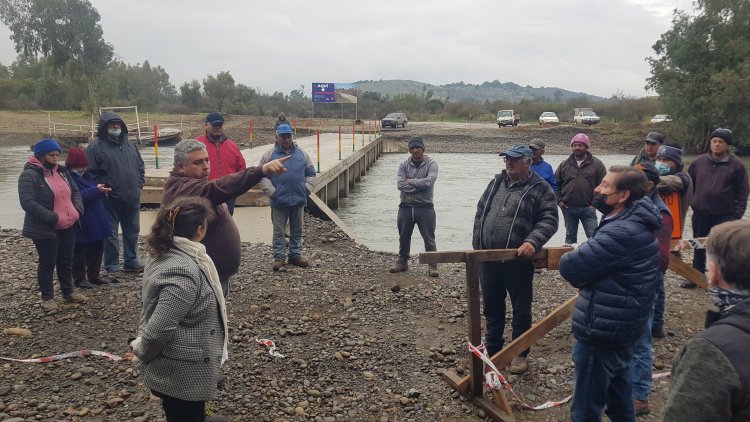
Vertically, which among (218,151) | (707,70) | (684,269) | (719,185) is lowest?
(684,269)

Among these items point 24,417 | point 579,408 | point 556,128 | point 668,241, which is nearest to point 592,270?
point 579,408

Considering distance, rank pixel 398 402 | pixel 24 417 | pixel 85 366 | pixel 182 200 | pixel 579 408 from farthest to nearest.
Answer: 1. pixel 85 366
2. pixel 398 402
3. pixel 24 417
4. pixel 579 408
5. pixel 182 200

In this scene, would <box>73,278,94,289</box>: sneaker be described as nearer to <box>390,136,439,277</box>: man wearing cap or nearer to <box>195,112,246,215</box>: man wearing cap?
<box>195,112,246,215</box>: man wearing cap

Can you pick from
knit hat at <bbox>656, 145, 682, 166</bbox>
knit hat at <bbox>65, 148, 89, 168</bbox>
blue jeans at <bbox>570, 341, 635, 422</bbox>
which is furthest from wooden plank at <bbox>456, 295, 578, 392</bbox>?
knit hat at <bbox>65, 148, 89, 168</bbox>

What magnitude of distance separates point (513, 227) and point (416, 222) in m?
3.30

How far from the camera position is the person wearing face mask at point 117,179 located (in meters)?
6.23

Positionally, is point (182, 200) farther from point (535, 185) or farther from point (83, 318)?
point (83, 318)

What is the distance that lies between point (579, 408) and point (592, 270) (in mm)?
831

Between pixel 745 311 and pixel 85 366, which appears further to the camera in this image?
pixel 85 366

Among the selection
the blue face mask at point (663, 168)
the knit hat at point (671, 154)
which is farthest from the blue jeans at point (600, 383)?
the knit hat at point (671, 154)

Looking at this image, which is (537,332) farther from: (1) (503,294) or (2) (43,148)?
(2) (43,148)

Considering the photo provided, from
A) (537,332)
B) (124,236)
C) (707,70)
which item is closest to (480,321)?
(537,332)

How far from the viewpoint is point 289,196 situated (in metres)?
7.08

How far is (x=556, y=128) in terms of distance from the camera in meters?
42.3
